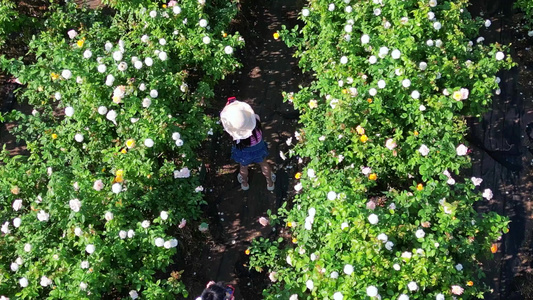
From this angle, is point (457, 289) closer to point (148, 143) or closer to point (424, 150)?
point (424, 150)

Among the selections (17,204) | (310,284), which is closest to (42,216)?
(17,204)

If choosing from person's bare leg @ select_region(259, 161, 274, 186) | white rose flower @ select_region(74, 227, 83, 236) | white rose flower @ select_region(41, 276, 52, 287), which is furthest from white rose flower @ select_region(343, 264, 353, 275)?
white rose flower @ select_region(41, 276, 52, 287)

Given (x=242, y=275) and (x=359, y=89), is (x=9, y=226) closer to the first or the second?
(x=242, y=275)

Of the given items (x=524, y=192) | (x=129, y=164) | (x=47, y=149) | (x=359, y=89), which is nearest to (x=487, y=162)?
(x=524, y=192)

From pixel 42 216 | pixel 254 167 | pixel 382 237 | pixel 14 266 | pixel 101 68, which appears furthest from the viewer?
pixel 254 167

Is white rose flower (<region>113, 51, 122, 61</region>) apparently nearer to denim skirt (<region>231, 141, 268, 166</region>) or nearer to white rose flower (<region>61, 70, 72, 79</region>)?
white rose flower (<region>61, 70, 72, 79</region>)
